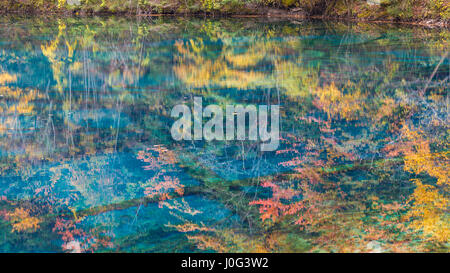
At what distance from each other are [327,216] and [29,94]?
23.7 ft

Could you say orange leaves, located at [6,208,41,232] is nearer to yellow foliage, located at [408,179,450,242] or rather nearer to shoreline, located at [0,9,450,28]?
yellow foliage, located at [408,179,450,242]

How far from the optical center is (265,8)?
33.7 m

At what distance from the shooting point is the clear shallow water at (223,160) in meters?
4.37

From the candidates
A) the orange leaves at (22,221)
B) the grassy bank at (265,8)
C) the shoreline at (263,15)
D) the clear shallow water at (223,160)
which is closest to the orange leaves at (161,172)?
the clear shallow water at (223,160)

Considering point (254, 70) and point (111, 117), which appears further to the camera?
point (254, 70)

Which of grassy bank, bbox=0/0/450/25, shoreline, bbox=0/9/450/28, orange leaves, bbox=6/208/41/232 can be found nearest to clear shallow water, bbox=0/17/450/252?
orange leaves, bbox=6/208/41/232

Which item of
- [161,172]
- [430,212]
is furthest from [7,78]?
[430,212]

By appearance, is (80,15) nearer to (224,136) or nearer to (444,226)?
(224,136)

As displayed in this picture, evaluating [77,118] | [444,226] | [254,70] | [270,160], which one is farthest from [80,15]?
[444,226]

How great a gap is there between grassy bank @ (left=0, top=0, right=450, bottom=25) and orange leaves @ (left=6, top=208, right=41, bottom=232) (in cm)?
2314

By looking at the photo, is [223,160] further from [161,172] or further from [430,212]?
[430,212]
